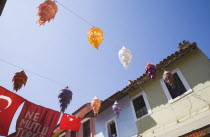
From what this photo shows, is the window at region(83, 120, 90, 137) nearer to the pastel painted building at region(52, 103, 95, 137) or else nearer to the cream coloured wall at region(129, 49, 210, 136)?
the pastel painted building at region(52, 103, 95, 137)

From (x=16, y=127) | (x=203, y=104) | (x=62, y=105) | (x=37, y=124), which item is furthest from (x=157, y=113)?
(x=16, y=127)

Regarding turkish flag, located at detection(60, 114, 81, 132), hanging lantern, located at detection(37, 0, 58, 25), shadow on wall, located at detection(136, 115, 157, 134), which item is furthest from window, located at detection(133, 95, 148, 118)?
hanging lantern, located at detection(37, 0, 58, 25)

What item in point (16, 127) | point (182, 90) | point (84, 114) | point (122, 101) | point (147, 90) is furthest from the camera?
point (84, 114)

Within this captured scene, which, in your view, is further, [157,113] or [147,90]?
[147,90]

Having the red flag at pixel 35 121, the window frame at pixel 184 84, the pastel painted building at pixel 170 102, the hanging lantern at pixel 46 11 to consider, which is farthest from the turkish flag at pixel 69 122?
the hanging lantern at pixel 46 11

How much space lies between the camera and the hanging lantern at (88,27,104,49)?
715 centimetres

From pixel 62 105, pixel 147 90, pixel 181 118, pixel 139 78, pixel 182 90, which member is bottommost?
pixel 181 118

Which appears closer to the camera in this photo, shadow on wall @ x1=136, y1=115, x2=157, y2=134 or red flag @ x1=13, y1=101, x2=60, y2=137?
red flag @ x1=13, y1=101, x2=60, y2=137

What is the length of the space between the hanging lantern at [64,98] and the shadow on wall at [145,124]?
4.65 metres

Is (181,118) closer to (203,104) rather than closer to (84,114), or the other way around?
(203,104)

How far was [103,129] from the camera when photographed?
40.0 feet

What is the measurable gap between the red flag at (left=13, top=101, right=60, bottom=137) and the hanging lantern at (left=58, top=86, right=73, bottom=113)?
144cm

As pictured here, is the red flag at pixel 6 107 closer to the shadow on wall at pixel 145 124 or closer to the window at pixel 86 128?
the shadow on wall at pixel 145 124

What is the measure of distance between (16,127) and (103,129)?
249 inches
